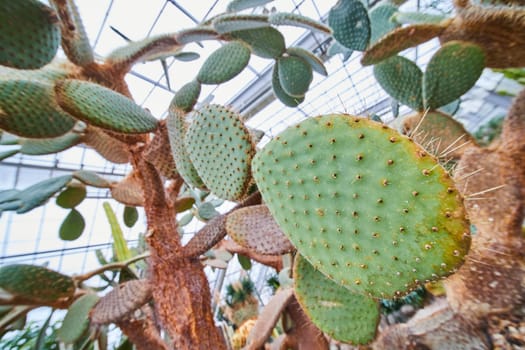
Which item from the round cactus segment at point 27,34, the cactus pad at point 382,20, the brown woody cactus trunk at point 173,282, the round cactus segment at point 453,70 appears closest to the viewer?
the round cactus segment at point 27,34

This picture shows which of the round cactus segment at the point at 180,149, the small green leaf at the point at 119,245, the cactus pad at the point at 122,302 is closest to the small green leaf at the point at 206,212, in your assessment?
the cactus pad at the point at 122,302

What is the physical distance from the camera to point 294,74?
4.35 feet

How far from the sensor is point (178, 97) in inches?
46.2

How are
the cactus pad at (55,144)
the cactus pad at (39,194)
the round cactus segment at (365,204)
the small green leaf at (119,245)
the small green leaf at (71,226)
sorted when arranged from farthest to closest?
1. the small green leaf at (119,245)
2. the small green leaf at (71,226)
3. the cactus pad at (55,144)
4. the cactus pad at (39,194)
5. the round cactus segment at (365,204)

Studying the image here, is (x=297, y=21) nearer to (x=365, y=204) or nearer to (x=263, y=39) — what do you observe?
(x=263, y=39)

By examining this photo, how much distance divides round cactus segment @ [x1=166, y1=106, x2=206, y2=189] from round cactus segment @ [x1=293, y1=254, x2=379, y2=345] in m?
0.50

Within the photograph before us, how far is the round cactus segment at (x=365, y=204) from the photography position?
45cm

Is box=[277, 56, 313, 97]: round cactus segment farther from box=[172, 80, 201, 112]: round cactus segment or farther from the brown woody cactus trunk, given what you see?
the brown woody cactus trunk

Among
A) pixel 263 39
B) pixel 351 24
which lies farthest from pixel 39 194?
pixel 351 24

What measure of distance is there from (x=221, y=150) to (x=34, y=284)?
0.99 m

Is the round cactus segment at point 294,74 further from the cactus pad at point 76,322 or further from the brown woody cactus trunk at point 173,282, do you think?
the cactus pad at point 76,322

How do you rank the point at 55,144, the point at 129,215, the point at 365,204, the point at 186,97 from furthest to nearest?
the point at 129,215, the point at 55,144, the point at 186,97, the point at 365,204

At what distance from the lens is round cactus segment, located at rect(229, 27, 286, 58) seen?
1.24 m

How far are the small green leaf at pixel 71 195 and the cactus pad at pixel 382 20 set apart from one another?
2.05 m
